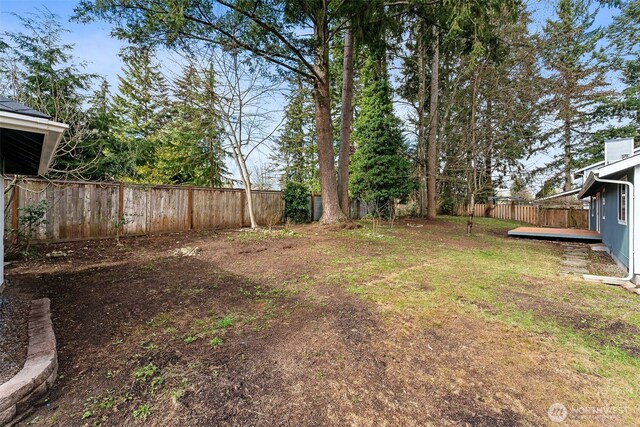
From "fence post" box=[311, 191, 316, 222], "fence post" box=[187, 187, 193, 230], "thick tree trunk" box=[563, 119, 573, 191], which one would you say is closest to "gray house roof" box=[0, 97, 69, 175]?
"fence post" box=[187, 187, 193, 230]

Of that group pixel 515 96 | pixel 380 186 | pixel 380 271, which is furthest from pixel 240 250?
pixel 515 96

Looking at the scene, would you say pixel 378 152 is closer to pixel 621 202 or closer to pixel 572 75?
pixel 572 75

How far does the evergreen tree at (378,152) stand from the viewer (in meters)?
14.7

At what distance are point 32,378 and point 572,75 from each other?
17.4m

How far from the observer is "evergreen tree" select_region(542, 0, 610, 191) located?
37.9ft

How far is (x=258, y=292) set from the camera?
398 centimetres

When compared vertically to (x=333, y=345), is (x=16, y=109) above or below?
above

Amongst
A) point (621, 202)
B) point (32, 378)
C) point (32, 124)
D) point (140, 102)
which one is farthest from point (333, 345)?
point (140, 102)

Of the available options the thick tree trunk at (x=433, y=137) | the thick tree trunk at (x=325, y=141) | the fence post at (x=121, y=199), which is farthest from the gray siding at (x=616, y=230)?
the fence post at (x=121, y=199)

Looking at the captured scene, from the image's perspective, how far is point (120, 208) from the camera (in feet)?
25.7

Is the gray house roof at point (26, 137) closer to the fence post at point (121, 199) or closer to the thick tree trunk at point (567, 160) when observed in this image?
the fence post at point (121, 199)

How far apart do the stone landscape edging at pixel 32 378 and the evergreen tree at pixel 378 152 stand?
44.2ft

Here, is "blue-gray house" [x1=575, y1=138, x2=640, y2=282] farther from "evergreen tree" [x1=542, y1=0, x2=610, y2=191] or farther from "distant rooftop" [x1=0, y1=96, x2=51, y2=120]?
"distant rooftop" [x1=0, y1=96, x2=51, y2=120]

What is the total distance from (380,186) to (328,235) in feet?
24.4
